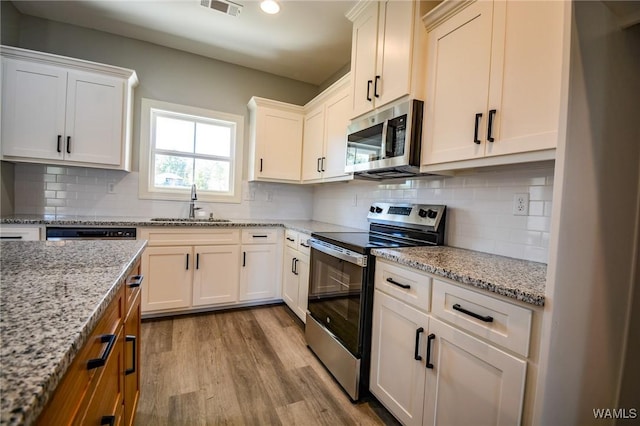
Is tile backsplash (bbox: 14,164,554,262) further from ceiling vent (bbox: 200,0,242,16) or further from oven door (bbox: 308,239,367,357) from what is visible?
ceiling vent (bbox: 200,0,242,16)

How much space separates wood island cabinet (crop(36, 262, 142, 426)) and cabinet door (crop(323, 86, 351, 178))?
188cm

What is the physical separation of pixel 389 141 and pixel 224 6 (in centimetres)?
181

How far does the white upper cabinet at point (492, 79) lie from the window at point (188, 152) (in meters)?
2.45

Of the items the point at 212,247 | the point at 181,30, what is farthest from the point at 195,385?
the point at 181,30

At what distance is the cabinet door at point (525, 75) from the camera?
118 centimetres

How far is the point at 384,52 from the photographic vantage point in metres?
2.01

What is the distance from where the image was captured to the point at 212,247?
2.87 m

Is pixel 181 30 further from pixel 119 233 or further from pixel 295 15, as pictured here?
pixel 119 233

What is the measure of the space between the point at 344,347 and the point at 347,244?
651 mm

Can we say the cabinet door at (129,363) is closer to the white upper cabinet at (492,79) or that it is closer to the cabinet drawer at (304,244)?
the cabinet drawer at (304,244)

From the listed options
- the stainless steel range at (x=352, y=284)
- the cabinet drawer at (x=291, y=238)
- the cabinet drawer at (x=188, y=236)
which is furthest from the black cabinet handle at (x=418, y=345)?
the cabinet drawer at (x=188, y=236)

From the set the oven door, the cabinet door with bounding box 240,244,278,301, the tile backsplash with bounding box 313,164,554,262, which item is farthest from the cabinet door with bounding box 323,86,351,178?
the cabinet door with bounding box 240,244,278,301

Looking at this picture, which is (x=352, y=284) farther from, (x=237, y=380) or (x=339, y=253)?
(x=237, y=380)

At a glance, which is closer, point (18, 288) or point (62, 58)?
point (18, 288)
